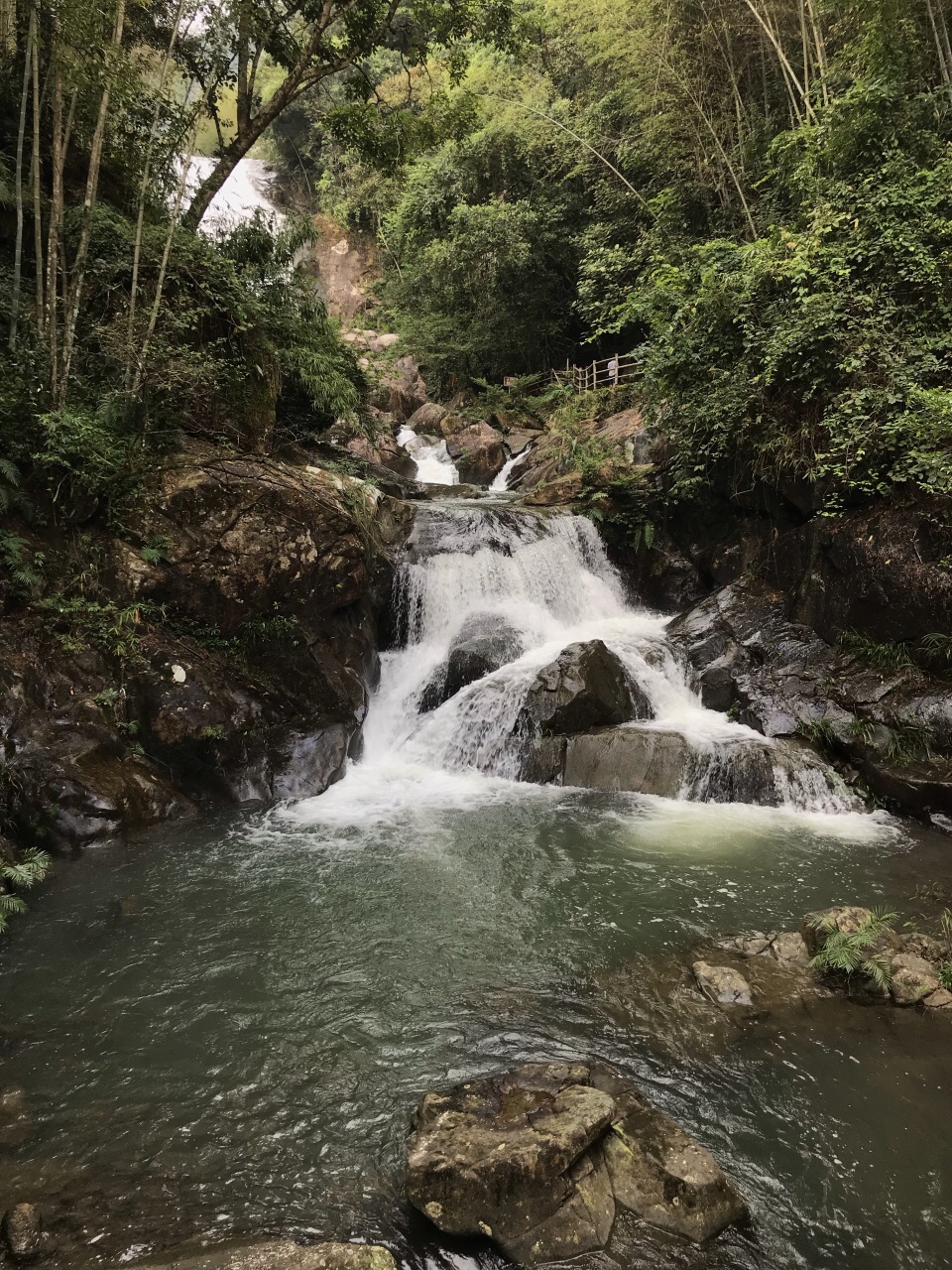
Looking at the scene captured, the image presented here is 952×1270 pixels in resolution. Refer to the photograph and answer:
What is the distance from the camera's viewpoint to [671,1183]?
2949 mm

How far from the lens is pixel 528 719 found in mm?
9383

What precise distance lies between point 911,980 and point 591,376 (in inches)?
801

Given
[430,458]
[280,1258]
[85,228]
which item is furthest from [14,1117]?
[430,458]

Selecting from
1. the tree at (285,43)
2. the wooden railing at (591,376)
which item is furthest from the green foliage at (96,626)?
the wooden railing at (591,376)

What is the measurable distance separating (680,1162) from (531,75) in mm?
26349

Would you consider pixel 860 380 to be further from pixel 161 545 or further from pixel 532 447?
pixel 532 447

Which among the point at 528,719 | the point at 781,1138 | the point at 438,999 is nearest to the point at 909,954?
the point at 781,1138

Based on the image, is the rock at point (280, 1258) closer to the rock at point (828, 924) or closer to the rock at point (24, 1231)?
the rock at point (24, 1231)

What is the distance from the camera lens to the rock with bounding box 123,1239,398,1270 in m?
2.50

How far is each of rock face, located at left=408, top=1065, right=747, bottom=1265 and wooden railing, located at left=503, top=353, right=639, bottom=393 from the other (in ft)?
62.0

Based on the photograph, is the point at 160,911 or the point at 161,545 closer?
the point at 160,911

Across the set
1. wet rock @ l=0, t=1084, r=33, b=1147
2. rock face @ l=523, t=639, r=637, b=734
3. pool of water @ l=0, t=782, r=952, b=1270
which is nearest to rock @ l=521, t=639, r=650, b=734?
rock face @ l=523, t=639, r=637, b=734

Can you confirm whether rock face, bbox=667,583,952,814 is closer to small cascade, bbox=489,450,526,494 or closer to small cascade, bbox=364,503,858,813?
small cascade, bbox=364,503,858,813

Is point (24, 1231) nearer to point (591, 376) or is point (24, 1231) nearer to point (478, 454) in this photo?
Answer: point (478, 454)
